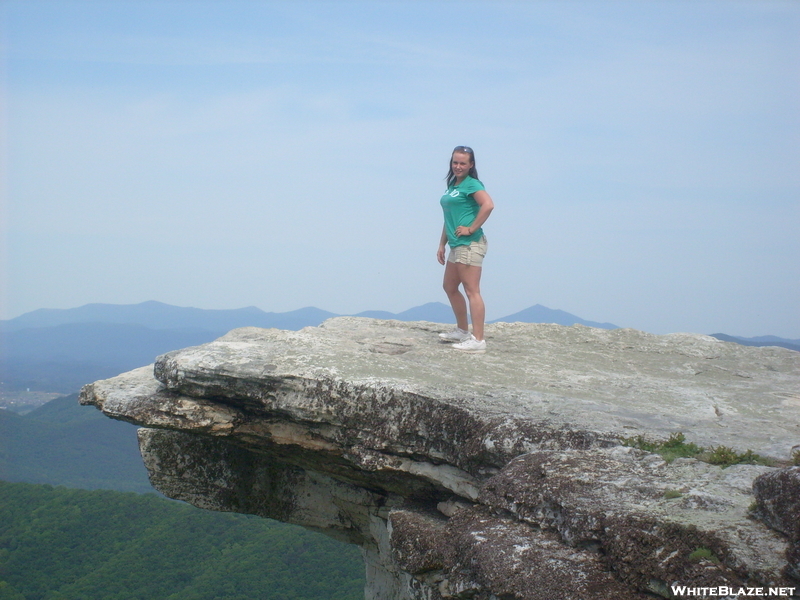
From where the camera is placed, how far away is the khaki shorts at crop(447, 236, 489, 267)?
10.2 meters

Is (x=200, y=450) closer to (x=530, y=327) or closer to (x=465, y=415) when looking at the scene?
(x=465, y=415)

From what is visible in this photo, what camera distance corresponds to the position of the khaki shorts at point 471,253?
1024cm

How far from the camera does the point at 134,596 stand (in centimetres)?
2691

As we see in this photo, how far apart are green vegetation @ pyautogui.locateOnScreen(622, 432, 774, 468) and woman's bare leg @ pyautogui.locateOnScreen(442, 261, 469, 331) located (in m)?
4.63

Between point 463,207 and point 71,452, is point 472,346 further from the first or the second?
point 71,452

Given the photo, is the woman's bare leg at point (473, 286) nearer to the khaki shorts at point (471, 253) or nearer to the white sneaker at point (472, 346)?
the khaki shorts at point (471, 253)

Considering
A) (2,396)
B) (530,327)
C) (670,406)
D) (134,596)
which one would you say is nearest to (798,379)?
(670,406)

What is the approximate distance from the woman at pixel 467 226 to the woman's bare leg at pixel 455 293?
0.07 feet

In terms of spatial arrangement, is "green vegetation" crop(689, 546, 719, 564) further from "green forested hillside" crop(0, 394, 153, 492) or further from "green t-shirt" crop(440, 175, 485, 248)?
"green forested hillside" crop(0, 394, 153, 492)

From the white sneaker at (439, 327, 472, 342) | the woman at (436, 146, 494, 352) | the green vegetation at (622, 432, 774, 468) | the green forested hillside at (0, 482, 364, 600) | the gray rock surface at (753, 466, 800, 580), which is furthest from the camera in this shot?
the green forested hillside at (0, 482, 364, 600)

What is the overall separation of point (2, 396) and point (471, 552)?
10366 cm

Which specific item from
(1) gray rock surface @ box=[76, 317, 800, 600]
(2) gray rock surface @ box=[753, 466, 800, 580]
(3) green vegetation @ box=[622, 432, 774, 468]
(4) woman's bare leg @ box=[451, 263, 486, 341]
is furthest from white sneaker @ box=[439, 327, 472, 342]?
(2) gray rock surface @ box=[753, 466, 800, 580]

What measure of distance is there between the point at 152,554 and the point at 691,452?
29.6 m

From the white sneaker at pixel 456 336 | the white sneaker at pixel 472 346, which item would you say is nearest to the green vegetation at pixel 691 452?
the white sneaker at pixel 472 346
